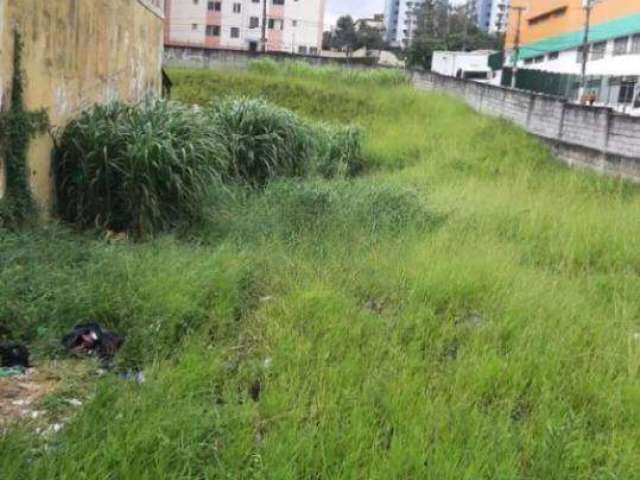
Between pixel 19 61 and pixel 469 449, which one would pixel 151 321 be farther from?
pixel 19 61

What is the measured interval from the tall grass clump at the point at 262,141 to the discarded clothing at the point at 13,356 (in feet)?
14.9

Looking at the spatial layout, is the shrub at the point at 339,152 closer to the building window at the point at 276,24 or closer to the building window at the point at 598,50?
the building window at the point at 598,50

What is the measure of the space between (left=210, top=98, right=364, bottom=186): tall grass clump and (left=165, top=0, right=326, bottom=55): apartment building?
117ft

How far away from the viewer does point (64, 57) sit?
548 cm

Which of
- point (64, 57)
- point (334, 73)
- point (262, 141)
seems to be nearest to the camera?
point (64, 57)

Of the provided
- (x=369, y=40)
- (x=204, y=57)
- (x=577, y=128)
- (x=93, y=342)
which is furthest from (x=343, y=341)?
(x=369, y=40)

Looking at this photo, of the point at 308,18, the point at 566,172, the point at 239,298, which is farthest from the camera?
the point at 308,18

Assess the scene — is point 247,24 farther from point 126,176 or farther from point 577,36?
point 126,176

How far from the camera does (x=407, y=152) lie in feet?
40.0

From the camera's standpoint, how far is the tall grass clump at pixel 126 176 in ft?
17.3

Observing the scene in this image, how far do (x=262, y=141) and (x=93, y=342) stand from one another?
537 centimetres

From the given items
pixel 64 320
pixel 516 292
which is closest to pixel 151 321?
pixel 64 320

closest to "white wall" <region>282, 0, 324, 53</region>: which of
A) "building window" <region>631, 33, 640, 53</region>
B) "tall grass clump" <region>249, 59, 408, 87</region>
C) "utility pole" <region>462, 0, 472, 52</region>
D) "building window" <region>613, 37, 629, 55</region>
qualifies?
"utility pole" <region>462, 0, 472, 52</region>

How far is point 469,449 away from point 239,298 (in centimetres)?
182
